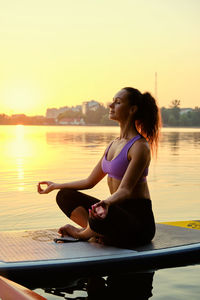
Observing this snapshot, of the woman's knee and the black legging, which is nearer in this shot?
the black legging

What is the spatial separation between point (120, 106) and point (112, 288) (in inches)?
64.0

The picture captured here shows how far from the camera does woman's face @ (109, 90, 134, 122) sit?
15.6 ft

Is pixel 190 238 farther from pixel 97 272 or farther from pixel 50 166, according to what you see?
pixel 50 166

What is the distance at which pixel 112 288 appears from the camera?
14.2 ft

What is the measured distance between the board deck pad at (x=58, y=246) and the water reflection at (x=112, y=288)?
22 centimetres

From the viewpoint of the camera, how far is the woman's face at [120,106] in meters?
4.74

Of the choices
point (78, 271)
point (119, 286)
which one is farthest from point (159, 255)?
point (78, 271)

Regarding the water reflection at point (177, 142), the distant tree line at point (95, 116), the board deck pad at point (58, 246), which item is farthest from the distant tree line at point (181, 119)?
the board deck pad at point (58, 246)

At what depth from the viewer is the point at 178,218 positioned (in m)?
7.64

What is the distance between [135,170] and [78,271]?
0.99m

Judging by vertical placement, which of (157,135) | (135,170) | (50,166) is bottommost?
(50,166)

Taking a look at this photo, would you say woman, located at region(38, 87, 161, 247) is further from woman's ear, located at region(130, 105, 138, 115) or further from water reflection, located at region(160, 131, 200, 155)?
water reflection, located at region(160, 131, 200, 155)

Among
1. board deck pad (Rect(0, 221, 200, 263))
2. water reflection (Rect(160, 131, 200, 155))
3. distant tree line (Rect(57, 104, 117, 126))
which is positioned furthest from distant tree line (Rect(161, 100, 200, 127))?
board deck pad (Rect(0, 221, 200, 263))

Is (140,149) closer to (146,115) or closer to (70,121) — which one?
(146,115)
